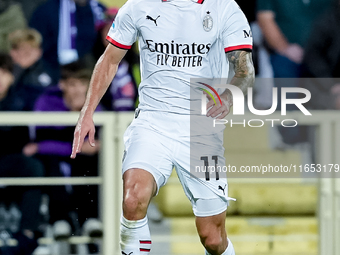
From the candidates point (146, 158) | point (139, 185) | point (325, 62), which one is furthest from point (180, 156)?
point (325, 62)

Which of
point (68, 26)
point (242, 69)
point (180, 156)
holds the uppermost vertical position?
point (68, 26)

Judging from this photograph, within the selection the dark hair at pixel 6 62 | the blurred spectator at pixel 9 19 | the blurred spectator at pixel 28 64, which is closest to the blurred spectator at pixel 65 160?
the blurred spectator at pixel 28 64

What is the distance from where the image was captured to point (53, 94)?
16.9ft

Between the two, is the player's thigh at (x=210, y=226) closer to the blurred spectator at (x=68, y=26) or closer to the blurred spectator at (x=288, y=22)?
the blurred spectator at (x=68, y=26)

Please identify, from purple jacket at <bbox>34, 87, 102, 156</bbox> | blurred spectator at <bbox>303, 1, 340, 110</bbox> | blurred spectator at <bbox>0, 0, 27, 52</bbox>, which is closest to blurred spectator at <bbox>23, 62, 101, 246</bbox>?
purple jacket at <bbox>34, 87, 102, 156</bbox>

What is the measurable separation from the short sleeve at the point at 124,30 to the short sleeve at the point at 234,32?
1.85ft

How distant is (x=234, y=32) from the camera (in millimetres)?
3951

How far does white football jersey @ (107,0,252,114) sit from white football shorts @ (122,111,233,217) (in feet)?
0.33

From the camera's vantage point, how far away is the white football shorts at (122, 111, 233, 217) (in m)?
3.73

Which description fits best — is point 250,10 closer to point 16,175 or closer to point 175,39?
point 175,39

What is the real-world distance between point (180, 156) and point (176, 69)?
1.74 ft

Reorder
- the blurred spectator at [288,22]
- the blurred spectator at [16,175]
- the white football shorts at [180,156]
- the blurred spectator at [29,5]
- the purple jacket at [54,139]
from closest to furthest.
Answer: the white football shorts at [180,156] → the blurred spectator at [16,175] → the purple jacket at [54,139] → the blurred spectator at [29,5] → the blurred spectator at [288,22]

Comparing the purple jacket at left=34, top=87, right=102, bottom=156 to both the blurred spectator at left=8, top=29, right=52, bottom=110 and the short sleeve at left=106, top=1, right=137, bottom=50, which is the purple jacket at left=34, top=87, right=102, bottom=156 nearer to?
the blurred spectator at left=8, top=29, right=52, bottom=110

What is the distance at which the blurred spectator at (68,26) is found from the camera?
560 cm
